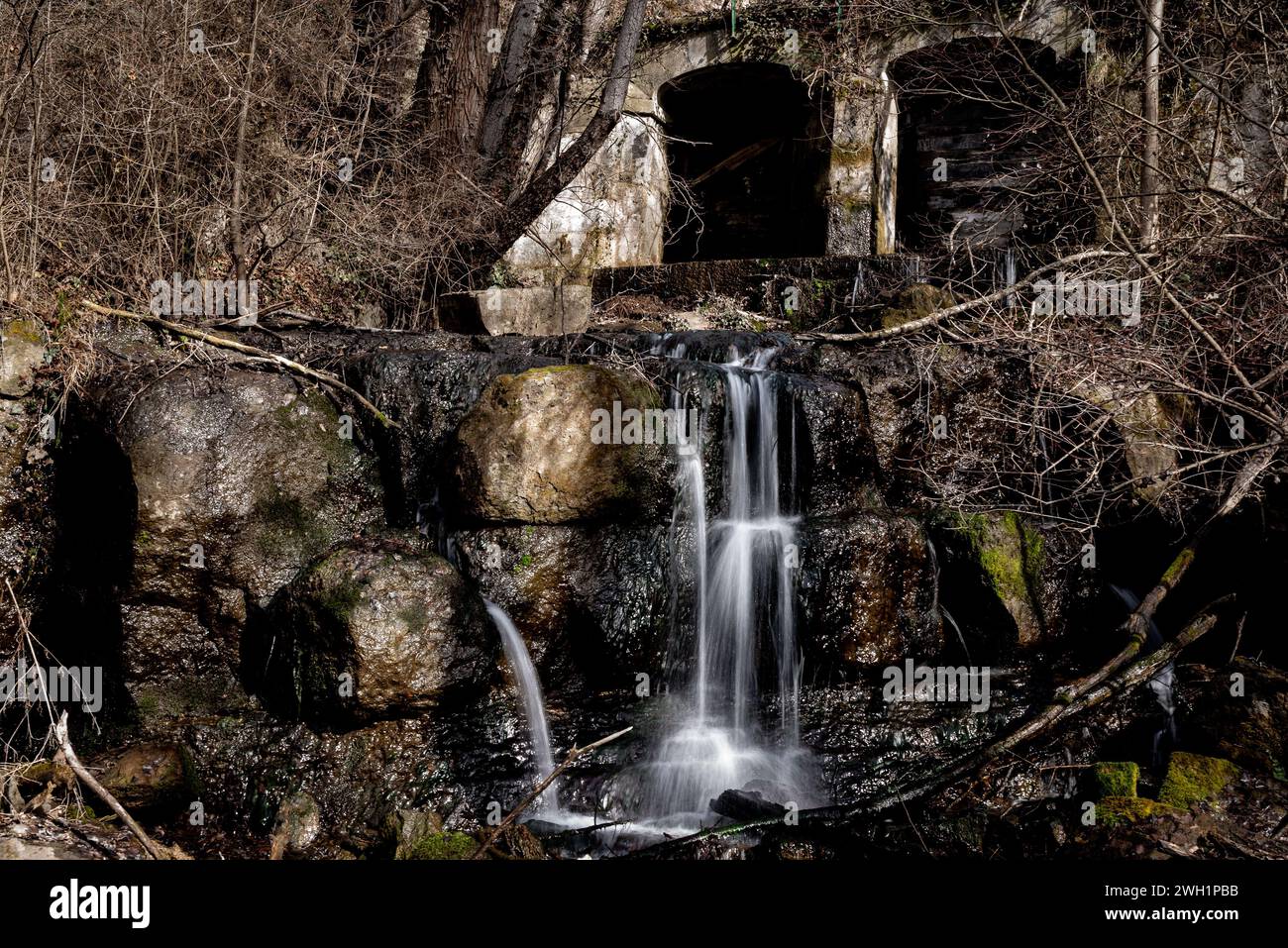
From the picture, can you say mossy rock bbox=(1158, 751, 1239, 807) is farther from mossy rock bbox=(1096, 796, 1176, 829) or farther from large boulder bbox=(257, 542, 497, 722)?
large boulder bbox=(257, 542, 497, 722)

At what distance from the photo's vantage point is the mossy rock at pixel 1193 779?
14.7ft

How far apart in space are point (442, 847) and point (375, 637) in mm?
1228

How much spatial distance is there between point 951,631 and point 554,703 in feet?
8.11

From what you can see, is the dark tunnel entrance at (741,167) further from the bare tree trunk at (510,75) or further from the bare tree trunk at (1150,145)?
the bare tree trunk at (1150,145)

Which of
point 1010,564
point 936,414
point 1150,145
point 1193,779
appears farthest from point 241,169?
Answer: point 1193,779

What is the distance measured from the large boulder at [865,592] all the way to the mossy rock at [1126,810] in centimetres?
162

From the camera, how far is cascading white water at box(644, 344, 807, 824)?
5.18m

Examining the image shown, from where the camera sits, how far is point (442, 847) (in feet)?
13.6

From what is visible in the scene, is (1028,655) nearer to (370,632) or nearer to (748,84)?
(370,632)

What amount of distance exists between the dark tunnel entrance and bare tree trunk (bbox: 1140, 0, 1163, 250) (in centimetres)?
474

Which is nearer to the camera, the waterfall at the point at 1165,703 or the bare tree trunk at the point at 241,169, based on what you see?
the waterfall at the point at 1165,703

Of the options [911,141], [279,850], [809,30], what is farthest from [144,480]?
[911,141]

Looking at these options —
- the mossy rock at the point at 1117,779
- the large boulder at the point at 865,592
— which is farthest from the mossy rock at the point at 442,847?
the mossy rock at the point at 1117,779

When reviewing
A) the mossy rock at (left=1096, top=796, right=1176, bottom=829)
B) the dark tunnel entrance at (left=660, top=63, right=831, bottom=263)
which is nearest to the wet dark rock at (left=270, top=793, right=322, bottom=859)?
the mossy rock at (left=1096, top=796, right=1176, bottom=829)
